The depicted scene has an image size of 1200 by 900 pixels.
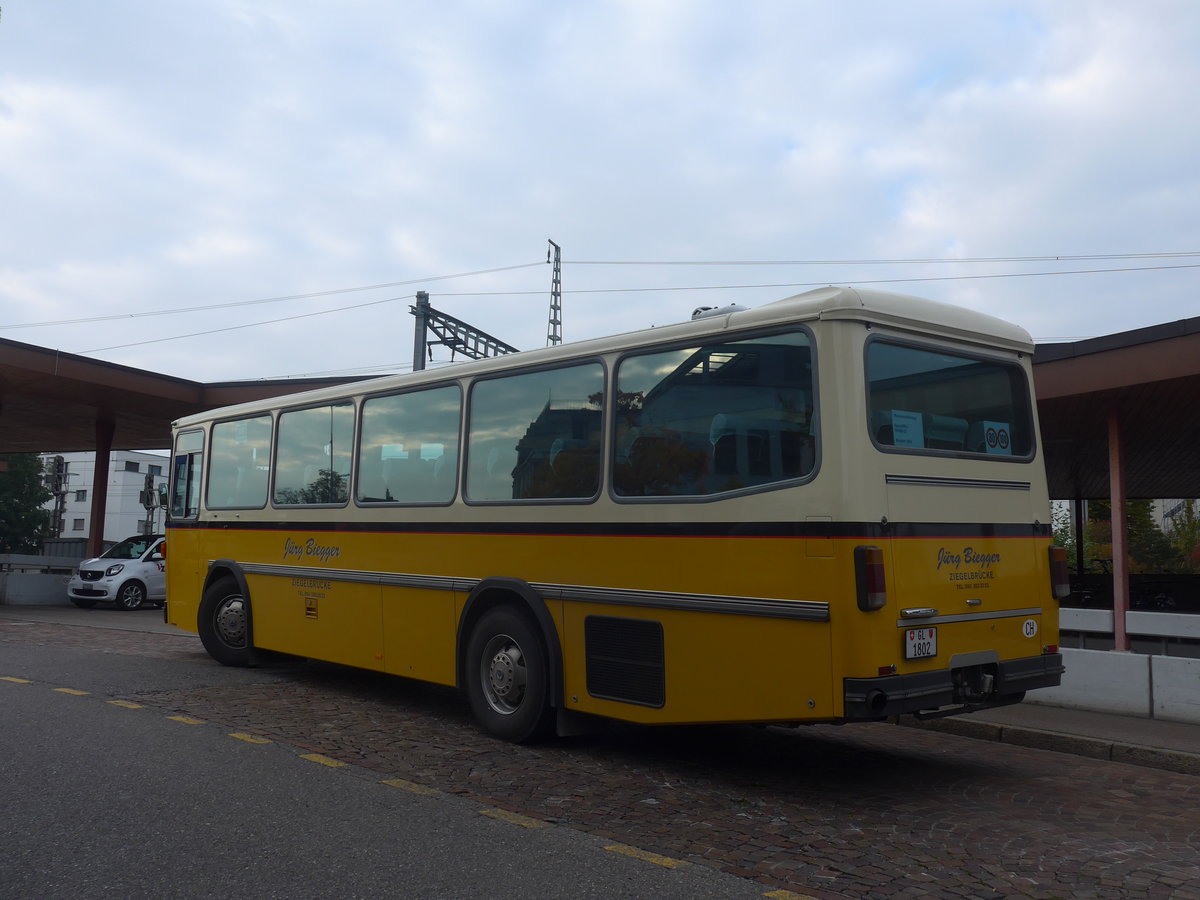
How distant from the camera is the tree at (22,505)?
57.6 metres

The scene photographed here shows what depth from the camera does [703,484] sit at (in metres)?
6.65

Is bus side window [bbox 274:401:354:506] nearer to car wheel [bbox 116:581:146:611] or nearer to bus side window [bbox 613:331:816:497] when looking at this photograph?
bus side window [bbox 613:331:816:497]

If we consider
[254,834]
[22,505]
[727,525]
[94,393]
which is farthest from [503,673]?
[22,505]

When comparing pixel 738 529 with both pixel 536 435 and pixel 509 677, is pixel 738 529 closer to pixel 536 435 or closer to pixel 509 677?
pixel 536 435

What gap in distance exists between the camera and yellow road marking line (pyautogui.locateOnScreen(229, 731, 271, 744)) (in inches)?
299

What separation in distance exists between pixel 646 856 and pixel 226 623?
767 cm

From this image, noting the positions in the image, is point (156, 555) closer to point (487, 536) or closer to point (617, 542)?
point (487, 536)

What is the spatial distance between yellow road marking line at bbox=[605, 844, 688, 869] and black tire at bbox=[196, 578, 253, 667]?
7.04 meters

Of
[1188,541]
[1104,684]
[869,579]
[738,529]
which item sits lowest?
[1104,684]

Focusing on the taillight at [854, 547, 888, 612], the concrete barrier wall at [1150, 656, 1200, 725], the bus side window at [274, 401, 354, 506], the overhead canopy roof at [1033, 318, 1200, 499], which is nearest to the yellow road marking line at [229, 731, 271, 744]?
the bus side window at [274, 401, 354, 506]

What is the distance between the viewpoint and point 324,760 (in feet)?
23.2

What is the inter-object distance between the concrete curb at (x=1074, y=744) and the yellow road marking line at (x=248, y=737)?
5335 millimetres

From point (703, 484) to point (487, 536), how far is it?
225 centimetres

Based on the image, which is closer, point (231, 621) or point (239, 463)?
point (231, 621)
